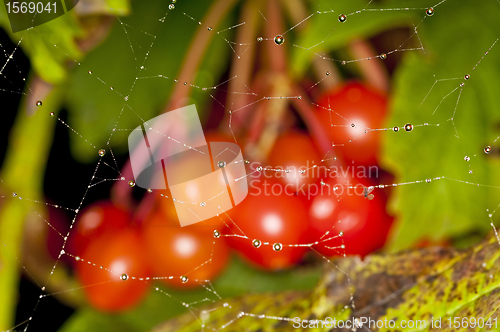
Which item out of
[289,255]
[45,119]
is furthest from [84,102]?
[289,255]

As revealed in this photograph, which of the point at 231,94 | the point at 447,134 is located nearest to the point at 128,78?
the point at 231,94

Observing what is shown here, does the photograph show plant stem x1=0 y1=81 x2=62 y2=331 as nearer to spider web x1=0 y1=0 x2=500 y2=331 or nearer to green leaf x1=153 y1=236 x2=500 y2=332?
spider web x1=0 y1=0 x2=500 y2=331

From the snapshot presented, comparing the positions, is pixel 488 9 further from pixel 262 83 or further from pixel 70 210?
pixel 70 210

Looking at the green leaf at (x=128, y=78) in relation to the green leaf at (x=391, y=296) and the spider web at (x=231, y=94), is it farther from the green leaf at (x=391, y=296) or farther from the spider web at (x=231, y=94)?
the green leaf at (x=391, y=296)

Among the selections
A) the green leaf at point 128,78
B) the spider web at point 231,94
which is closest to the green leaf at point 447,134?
the spider web at point 231,94

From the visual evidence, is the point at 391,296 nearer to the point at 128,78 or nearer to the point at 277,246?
the point at 277,246
